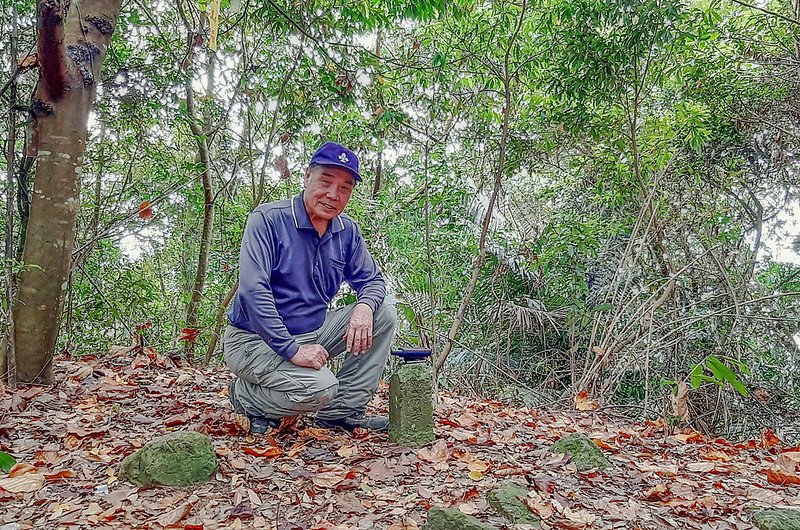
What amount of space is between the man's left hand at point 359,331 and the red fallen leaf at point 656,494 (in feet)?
4.76

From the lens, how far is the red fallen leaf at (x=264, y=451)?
271 cm

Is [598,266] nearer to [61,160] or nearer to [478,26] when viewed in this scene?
[478,26]

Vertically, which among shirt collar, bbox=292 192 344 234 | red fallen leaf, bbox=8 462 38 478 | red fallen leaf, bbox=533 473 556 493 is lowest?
red fallen leaf, bbox=8 462 38 478

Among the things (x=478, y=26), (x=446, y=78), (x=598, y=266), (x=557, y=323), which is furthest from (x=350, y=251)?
(x=598, y=266)

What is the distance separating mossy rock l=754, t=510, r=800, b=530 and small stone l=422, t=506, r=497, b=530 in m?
1.00

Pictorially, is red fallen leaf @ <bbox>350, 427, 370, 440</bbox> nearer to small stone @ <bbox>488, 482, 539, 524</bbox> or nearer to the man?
the man

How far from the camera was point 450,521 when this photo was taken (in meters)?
1.91

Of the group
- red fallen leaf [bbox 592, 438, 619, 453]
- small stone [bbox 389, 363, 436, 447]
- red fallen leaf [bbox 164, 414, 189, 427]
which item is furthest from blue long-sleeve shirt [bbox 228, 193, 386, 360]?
red fallen leaf [bbox 592, 438, 619, 453]

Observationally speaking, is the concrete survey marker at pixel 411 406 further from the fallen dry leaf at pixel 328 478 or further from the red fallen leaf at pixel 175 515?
the red fallen leaf at pixel 175 515

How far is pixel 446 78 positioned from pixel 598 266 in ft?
10.7

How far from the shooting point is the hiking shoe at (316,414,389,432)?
3.20 m

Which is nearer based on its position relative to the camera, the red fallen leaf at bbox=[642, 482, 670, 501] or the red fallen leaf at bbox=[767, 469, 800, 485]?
the red fallen leaf at bbox=[642, 482, 670, 501]

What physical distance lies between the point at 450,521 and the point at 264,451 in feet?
3.77

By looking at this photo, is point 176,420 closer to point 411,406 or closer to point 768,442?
point 411,406
